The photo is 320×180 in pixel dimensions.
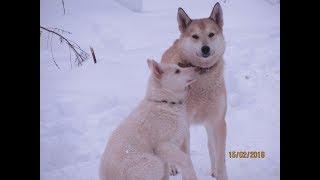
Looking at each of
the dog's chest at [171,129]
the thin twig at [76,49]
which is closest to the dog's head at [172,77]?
the dog's chest at [171,129]

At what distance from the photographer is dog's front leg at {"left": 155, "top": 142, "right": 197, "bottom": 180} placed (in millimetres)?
3262

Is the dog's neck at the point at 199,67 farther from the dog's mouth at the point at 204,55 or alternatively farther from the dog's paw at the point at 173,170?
the dog's paw at the point at 173,170

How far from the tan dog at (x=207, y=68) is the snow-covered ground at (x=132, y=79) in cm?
8

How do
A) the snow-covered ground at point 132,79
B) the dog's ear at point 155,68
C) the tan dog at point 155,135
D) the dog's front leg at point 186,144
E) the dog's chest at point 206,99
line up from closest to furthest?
the tan dog at point 155,135 < the dog's ear at point 155,68 < the dog's front leg at point 186,144 < the dog's chest at point 206,99 < the snow-covered ground at point 132,79

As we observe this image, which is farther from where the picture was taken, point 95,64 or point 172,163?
point 95,64

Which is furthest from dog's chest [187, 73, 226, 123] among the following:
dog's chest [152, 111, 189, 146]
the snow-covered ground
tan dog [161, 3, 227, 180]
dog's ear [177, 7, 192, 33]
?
dog's ear [177, 7, 192, 33]

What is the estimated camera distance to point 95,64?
3881 millimetres

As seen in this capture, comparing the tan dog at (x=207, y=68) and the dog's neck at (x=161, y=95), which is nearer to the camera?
the dog's neck at (x=161, y=95)

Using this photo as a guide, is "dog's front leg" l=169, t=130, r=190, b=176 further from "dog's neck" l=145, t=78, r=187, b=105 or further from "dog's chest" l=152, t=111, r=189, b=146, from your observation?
"dog's neck" l=145, t=78, r=187, b=105

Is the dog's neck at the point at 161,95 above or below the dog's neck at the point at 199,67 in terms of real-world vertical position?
below

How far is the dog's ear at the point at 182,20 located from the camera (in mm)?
3631
